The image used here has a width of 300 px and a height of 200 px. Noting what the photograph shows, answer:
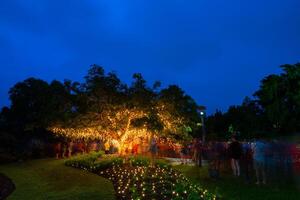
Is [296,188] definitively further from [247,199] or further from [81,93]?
[81,93]

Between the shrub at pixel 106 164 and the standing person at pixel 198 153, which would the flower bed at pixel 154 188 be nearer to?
the shrub at pixel 106 164

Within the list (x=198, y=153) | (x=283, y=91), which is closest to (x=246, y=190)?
(x=283, y=91)

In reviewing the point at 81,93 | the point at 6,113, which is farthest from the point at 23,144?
the point at 81,93

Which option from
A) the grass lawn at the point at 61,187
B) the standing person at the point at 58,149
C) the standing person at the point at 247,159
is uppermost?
the standing person at the point at 58,149

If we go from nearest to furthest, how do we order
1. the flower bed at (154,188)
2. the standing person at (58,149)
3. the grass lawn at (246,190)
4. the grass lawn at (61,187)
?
the flower bed at (154,188), the grass lawn at (246,190), the grass lawn at (61,187), the standing person at (58,149)

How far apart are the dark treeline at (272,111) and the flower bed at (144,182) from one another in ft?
15.7

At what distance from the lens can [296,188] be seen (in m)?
11.4

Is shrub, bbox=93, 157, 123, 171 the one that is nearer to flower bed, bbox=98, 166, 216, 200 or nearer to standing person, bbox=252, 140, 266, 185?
flower bed, bbox=98, 166, 216, 200

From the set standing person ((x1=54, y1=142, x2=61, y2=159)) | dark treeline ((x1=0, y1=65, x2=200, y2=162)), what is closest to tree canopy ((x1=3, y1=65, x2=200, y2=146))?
dark treeline ((x1=0, y1=65, x2=200, y2=162))

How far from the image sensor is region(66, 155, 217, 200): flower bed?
998 cm

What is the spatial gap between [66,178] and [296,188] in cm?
977

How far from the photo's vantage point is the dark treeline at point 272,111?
12745mm

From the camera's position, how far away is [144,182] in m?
12.1

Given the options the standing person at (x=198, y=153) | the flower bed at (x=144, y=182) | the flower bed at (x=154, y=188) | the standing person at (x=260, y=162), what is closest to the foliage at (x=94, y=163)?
the flower bed at (x=144, y=182)
